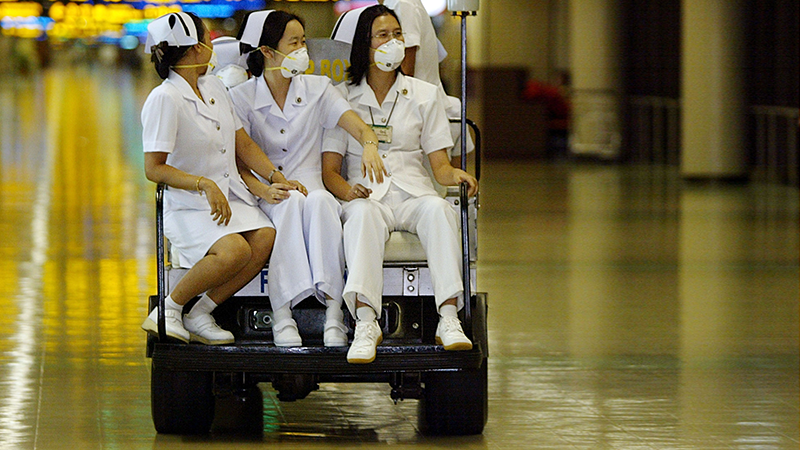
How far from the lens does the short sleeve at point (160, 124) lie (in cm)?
511

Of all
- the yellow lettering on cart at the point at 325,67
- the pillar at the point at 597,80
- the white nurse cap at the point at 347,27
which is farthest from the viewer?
the pillar at the point at 597,80

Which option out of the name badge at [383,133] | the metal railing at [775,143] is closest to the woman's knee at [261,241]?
the name badge at [383,133]

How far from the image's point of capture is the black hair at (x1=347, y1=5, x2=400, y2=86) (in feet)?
18.4

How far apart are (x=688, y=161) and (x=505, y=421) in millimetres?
12642

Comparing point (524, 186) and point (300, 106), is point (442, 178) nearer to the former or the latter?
point (300, 106)

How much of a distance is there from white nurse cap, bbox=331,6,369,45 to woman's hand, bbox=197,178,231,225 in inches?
47.0

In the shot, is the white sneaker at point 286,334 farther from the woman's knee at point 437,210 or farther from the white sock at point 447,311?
the woman's knee at point 437,210

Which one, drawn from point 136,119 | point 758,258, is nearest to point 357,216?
point 758,258

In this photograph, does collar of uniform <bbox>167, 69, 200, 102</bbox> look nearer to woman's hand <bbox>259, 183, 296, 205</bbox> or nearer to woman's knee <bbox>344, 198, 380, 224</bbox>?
woman's hand <bbox>259, 183, 296, 205</bbox>

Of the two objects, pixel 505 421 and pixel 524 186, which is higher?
pixel 524 186

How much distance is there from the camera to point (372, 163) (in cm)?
540

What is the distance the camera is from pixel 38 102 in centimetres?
3616

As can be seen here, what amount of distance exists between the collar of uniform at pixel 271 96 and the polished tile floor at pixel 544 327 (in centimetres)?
139

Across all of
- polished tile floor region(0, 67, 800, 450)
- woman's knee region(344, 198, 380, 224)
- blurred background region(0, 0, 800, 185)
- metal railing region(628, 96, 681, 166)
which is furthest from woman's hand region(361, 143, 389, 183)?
metal railing region(628, 96, 681, 166)
